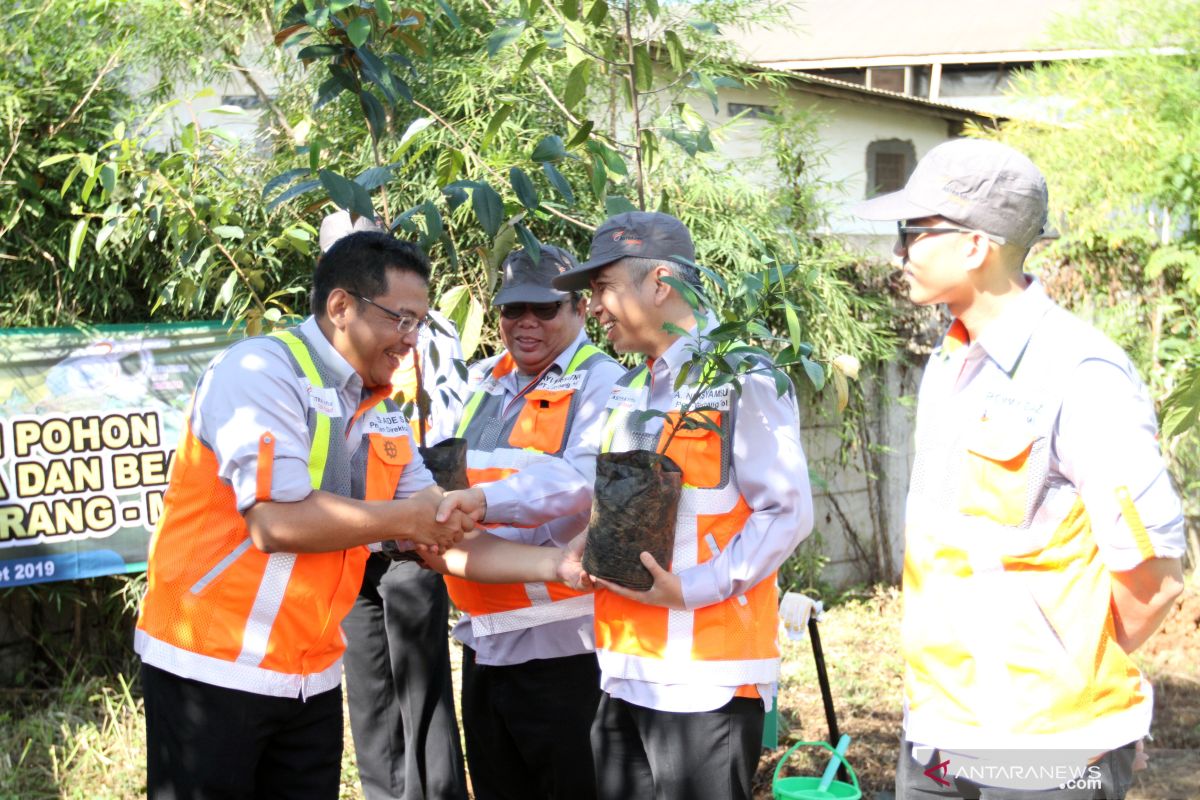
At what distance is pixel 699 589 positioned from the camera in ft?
8.16

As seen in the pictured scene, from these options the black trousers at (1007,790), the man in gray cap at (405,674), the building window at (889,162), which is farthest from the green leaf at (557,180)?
the building window at (889,162)

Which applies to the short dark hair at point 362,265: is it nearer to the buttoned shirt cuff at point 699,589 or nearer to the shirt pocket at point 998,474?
the buttoned shirt cuff at point 699,589

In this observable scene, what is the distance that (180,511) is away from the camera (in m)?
2.49

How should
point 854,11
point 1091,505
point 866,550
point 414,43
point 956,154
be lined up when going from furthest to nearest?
point 854,11 < point 866,550 < point 414,43 < point 956,154 < point 1091,505

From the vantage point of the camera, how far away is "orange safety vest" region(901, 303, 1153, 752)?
201 centimetres

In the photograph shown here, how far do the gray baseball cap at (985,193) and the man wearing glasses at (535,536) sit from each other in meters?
1.18

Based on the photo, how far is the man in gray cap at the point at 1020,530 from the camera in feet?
6.45

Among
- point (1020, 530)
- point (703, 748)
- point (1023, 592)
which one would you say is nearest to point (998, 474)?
point (1020, 530)

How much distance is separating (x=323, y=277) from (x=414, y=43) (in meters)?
0.74

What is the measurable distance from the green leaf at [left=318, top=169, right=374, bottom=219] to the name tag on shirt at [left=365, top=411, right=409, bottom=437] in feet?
1.55

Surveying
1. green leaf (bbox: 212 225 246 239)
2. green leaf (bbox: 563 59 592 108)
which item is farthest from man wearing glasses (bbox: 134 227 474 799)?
green leaf (bbox: 212 225 246 239)

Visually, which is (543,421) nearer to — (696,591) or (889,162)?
(696,591)

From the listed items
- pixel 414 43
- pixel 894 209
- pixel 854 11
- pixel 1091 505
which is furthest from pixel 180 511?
pixel 854 11

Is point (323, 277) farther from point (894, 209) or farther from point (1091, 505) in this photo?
point (1091, 505)
